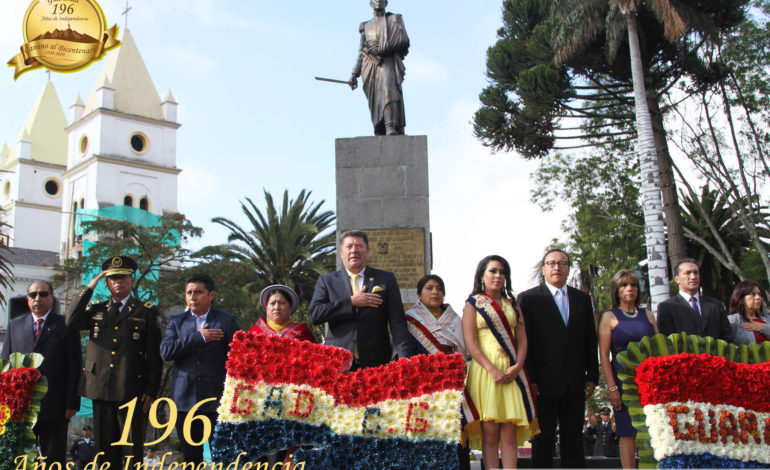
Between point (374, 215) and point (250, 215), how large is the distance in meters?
20.0

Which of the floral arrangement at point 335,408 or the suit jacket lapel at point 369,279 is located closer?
the floral arrangement at point 335,408

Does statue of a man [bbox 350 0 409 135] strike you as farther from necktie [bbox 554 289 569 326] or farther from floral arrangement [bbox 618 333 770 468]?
floral arrangement [bbox 618 333 770 468]

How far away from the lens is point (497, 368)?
5.13m

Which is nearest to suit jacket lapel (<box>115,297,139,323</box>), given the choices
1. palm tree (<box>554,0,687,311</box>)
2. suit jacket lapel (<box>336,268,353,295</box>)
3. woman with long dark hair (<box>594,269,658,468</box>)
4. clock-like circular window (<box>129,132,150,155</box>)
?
suit jacket lapel (<box>336,268,353,295</box>)

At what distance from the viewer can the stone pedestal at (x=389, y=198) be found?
27.0 ft

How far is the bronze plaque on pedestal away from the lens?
8.15 m

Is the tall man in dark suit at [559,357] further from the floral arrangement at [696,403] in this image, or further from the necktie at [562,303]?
the floral arrangement at [696,403]

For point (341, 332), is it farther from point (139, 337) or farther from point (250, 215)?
point (250, 215)

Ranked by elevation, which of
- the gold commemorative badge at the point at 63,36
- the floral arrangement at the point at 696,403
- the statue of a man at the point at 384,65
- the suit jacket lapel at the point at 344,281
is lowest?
the floral arrangement at the point at 696,403

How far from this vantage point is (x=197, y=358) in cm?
552

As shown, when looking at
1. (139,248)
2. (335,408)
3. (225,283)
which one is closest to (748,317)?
(335,408)

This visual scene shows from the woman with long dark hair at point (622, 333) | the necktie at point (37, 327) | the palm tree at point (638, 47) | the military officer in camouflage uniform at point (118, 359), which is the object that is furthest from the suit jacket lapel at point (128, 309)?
the palm tree at point (638, 47)

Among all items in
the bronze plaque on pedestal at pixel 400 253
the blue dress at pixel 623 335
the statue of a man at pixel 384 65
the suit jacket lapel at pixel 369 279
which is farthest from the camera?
the statue of a man at pixel 384 65

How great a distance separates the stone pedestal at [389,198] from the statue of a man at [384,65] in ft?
1.20
